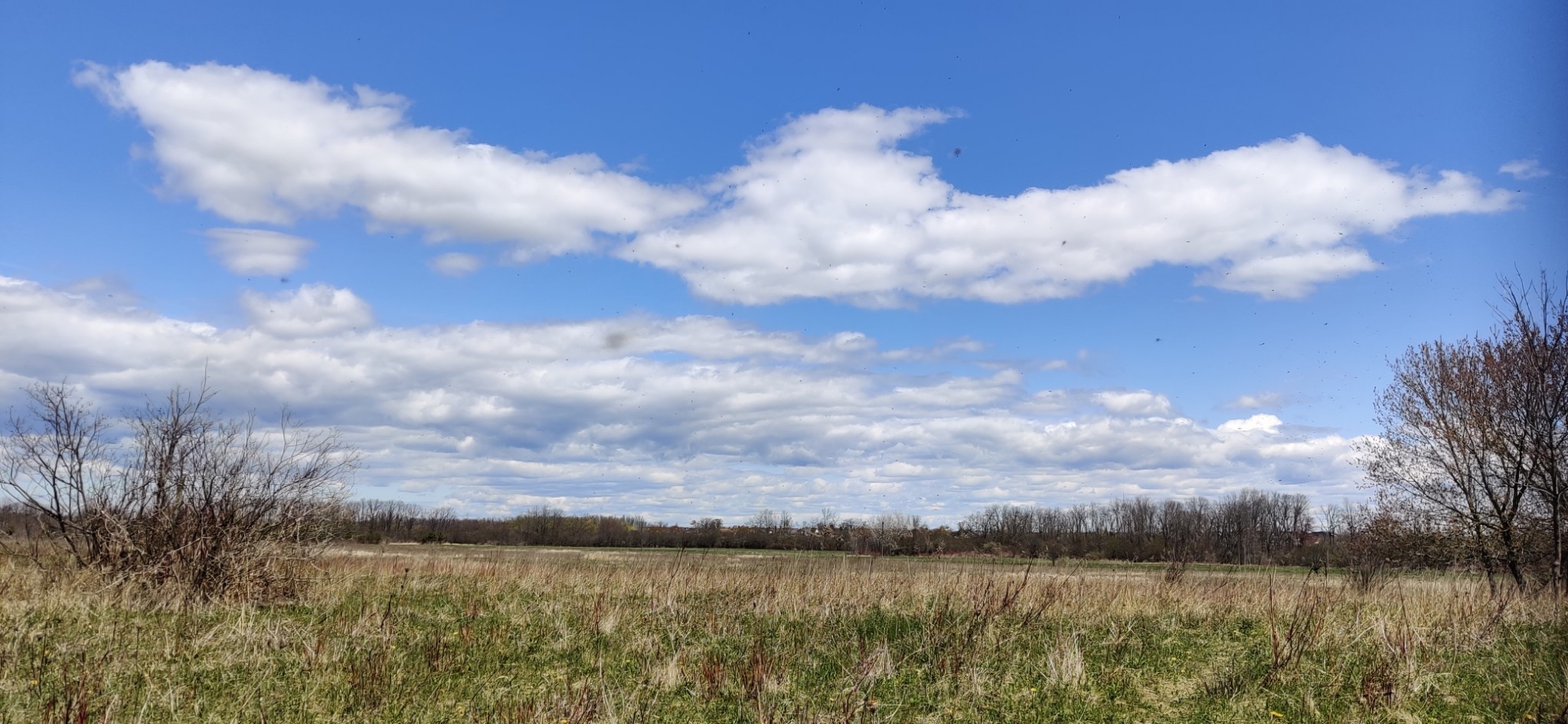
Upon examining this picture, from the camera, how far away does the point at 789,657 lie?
29.0 ft

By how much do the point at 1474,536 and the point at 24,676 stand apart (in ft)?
87.7

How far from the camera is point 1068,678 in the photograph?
25.6 feet

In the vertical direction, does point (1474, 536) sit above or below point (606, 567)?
above

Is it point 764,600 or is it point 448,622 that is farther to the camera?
point 764,600

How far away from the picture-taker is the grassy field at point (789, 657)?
691cm

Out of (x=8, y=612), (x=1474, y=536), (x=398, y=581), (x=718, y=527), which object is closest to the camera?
(x=8, y=612)

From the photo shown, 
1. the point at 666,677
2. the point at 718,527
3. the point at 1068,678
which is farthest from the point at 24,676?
the point at 718,527

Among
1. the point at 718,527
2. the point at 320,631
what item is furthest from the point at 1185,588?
the point at 718,527

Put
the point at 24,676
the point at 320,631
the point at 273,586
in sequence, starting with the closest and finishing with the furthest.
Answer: the point at 24,676, the point at 320,631, the point at 273,586

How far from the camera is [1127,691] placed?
7723 mm

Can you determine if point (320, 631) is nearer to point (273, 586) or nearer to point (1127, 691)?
point (273, 586)

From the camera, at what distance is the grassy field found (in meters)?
6.91

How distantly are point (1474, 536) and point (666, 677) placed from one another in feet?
72.6

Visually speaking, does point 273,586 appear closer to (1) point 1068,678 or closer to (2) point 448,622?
(2) point 448,622
